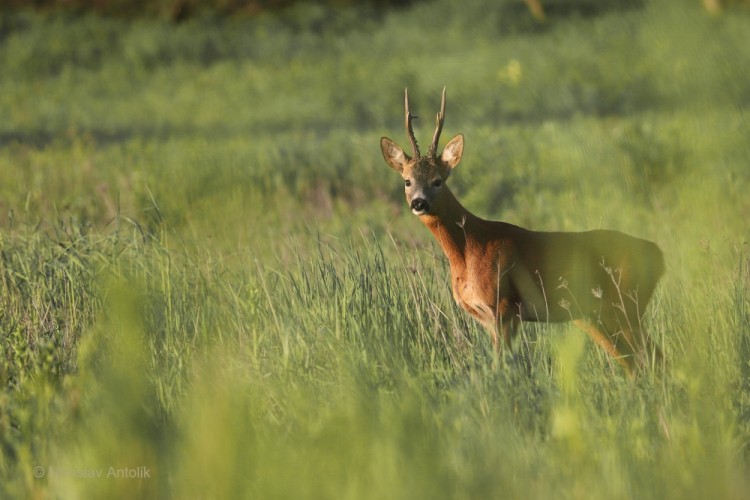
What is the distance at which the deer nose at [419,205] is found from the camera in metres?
5.11

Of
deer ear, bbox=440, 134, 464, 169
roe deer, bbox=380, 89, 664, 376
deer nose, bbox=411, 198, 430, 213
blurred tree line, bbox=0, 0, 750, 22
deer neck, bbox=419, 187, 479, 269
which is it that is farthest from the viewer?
blurred tree line, bbox=0, 0, 750, 22

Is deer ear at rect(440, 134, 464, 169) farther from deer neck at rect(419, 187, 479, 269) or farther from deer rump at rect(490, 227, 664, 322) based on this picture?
deer rump at rect(490, 227, 664, 322)

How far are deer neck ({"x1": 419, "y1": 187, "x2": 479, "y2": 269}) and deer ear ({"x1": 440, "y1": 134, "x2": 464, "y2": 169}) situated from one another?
189 mm

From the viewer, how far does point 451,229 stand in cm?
524

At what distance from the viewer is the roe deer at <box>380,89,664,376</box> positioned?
4.92 metres

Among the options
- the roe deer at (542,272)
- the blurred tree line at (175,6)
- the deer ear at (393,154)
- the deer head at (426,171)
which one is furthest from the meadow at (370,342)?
the blurred tree line at (175,6)

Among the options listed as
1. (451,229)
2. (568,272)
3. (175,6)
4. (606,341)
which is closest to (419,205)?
(451,229)

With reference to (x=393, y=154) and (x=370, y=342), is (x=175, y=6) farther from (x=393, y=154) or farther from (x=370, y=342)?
(x=370, y=342)

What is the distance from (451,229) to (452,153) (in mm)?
412

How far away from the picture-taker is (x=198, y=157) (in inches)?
485

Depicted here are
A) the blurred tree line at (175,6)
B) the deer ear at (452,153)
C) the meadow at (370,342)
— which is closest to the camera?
the meadow at (370,342)

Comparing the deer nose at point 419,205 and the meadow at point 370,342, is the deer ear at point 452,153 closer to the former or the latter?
the deer nose at point 419,205

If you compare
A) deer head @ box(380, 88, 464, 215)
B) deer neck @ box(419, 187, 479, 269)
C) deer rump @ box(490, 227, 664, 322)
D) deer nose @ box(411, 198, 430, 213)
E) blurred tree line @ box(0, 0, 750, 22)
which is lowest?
deer rump @ box(490, 227, 664, 322)

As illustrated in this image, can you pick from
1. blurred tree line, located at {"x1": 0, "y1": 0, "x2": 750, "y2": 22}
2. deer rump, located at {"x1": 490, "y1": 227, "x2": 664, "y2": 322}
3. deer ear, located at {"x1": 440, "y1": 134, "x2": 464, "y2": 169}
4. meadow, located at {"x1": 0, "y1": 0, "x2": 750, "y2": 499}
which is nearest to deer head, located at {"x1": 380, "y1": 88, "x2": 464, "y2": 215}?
deer ear, located at {"x1": 440, "y1": 134, "x2": 464, "y2": 169}
